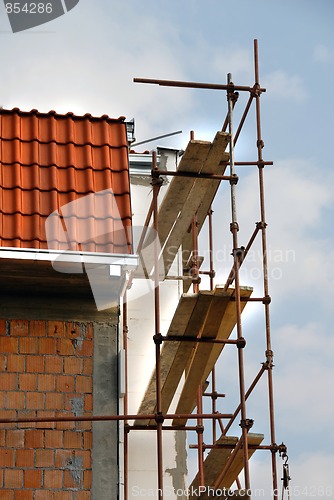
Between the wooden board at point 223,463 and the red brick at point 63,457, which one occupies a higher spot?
the wooden board at point 223,463

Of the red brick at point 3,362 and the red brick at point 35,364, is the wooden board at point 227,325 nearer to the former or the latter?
the red brick at point 35,364

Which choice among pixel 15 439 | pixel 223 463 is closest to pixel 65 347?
pixel 15 439

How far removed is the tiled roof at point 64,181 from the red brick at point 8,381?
1.23 meters

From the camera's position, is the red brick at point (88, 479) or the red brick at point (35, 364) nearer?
the red brick at point (88, 479)

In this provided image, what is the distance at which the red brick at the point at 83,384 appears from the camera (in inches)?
390

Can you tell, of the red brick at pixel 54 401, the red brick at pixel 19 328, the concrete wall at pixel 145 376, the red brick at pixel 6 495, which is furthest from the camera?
the concrete wall at pixel 145 376

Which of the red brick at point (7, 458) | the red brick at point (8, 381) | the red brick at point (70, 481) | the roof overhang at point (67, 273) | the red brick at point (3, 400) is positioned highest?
the roof overhang at point (67, 273)

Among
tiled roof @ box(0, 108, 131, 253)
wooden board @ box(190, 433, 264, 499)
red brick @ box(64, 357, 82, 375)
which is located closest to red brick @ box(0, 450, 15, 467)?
red brick @ box(64, 357, 82, 375)

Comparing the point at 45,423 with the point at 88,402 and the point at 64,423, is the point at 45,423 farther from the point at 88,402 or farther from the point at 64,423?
the point at 88,402

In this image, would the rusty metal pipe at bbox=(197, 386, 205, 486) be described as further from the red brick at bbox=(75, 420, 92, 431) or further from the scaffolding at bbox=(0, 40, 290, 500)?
the red brick at bbox=(75, 420, 92, 431)

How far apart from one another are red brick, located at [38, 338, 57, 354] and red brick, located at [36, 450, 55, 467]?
962 mm

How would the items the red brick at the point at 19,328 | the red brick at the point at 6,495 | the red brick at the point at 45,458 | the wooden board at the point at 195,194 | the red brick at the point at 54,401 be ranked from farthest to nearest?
1. the wooden board at the point at 195,194
2. the red brick at the point at 19,328
3. the red brick at the point at 54,401
4. the red brick at the point at 45,458
5. the red brick at the point at 6,495

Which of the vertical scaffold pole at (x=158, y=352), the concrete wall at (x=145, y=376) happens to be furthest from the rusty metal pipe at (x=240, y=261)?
the concrete wall at (x=145, y=376)

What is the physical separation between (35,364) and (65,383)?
34cm
